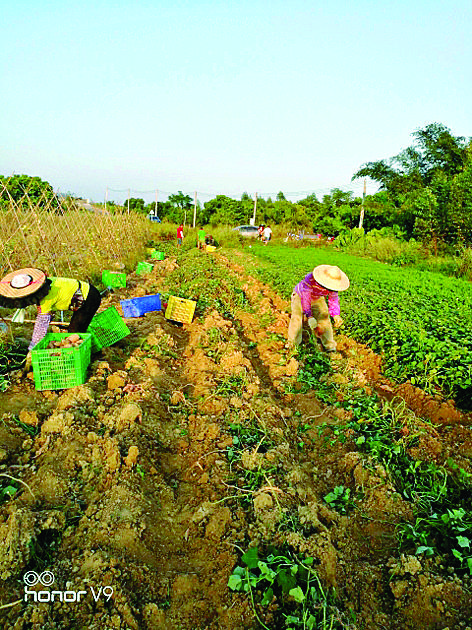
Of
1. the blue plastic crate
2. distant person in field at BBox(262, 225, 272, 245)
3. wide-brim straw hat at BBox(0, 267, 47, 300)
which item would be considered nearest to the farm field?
wide-brim straw hat at BBox(0, 267, 47, 300)

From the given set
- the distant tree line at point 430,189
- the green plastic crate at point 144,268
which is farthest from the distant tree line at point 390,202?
the green plastic crate at point 144,268

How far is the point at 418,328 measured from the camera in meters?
6.03

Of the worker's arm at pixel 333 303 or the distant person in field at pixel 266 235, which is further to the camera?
the distant person in field at pixel 266 235

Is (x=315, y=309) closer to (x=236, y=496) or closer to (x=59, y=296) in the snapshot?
(x=59, y=296)

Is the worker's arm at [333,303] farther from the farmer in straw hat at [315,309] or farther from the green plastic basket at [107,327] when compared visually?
the green plastic basket at [107,327]

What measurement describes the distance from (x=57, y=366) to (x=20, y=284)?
2.86 ft

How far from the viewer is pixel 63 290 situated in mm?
4691

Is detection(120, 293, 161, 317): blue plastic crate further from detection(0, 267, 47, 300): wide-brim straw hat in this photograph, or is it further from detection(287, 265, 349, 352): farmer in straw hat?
detection(0, 267, 47, 300): wide-brim straw hat

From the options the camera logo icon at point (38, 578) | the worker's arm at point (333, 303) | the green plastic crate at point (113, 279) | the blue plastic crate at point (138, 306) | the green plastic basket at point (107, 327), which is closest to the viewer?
the camera logo icon at point (38, 578)

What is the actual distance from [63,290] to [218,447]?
2474 mm

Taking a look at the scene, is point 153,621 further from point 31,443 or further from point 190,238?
point 190,238

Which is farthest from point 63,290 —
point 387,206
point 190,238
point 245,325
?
point 387,206

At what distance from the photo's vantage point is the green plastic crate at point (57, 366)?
410cm

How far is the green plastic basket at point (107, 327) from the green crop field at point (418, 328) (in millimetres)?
3709
